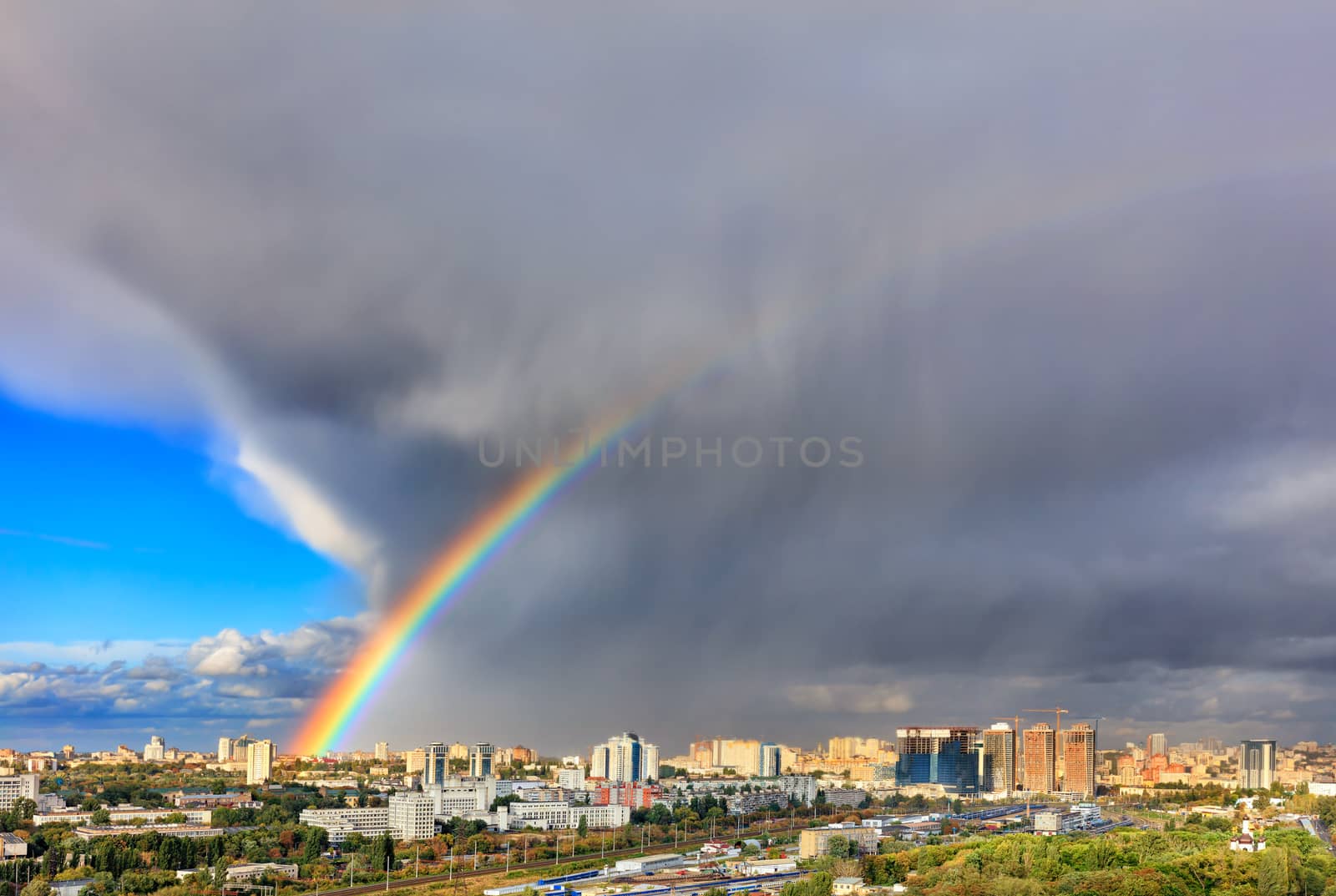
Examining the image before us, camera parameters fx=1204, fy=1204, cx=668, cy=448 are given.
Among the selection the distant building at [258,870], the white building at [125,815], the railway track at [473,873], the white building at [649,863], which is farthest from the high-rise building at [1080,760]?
the distant building at [258,870]

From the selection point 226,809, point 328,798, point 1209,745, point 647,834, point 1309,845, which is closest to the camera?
point 1309,845

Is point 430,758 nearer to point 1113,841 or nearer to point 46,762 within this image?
point 46,762

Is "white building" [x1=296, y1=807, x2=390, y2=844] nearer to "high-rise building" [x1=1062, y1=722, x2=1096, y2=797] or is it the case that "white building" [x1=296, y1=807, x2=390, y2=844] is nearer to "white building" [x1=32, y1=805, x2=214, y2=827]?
"white building" [x1=32, y1=805, x2=214, y2=827]

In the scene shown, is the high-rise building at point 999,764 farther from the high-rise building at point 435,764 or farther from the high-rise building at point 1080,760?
the high-rise building at point 435,764

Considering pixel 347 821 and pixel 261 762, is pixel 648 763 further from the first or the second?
pixel 347 821

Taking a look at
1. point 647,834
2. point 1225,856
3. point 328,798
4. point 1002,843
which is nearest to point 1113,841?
point 1002,843

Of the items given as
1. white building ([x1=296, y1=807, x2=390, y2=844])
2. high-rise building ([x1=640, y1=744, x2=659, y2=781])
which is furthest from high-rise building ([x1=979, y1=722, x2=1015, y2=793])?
white building ([x1=296, y1=807, x2=390, y2=844])
